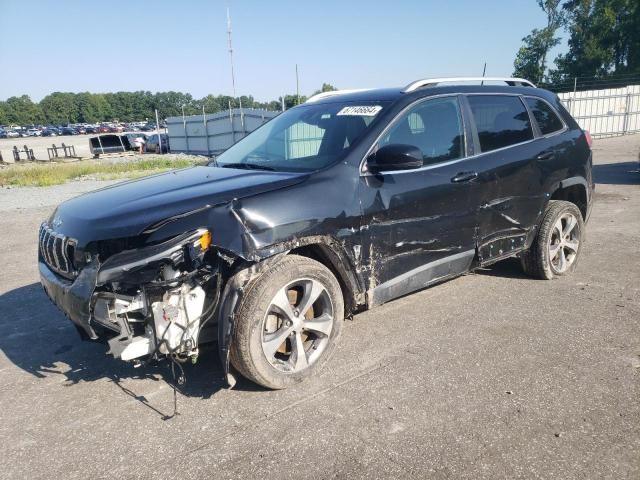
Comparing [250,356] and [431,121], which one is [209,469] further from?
[431,121]

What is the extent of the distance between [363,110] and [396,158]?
2.34ft

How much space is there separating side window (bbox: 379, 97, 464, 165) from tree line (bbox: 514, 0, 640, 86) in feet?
164

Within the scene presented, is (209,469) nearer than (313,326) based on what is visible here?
Yes

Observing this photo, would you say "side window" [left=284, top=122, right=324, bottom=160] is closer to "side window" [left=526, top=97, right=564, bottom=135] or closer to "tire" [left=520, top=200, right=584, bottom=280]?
"side window" [left=526, top=97, right=564, bottom=135]

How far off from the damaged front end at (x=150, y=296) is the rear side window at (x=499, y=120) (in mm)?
2663

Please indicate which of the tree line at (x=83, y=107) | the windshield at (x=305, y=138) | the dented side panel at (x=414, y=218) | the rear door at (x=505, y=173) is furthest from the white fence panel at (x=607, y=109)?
the tree line at (x=83, y=107)

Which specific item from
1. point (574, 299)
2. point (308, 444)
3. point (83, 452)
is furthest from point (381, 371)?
point (574, 299)

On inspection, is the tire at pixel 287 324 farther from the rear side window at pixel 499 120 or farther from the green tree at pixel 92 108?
the green tree at pixel 92 108

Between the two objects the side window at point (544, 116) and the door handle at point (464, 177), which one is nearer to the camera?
the door handle at point (464, 177)

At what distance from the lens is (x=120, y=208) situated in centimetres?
313

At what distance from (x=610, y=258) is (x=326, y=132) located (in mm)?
3936

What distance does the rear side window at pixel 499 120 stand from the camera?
439 cm

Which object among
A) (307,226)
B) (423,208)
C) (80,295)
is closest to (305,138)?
(423,208)

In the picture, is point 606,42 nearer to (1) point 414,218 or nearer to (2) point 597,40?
(2) point 597,40
